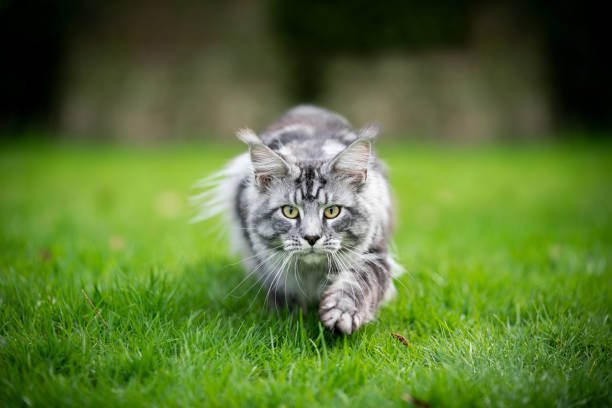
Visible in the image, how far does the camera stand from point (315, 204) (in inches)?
94.3

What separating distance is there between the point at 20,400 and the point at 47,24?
965 cm

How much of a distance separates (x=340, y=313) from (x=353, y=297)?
0.40 ft

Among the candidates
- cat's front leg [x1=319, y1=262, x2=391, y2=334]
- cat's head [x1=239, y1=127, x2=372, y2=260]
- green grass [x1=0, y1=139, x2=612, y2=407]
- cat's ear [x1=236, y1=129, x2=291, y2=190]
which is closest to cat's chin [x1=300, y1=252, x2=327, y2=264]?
cat's head [x1=239, y1=127, x2=372, y2=260]

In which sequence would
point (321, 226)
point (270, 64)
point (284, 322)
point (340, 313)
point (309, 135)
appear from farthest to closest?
point (270, 64) → point (309, 135) → point (284, 322) → point (321, 226) → point (340, 313)

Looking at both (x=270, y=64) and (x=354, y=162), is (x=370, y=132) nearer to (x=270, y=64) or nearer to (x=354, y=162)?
(x=354, y=162)

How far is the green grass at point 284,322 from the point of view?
1879 mm

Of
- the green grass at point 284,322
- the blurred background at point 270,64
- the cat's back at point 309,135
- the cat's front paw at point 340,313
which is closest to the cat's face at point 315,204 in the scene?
the cat's back at point 309,135

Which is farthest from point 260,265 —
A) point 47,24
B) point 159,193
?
point 47,24

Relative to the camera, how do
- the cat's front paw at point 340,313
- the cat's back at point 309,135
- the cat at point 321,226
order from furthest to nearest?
the cat's back at point 309,135, the cat at point 321,226, the cat's front paw at point 340,313

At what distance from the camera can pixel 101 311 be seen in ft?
7.64

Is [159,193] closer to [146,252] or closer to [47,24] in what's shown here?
[146,252]

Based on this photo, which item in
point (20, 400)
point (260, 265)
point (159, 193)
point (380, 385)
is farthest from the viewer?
point (159, 193)

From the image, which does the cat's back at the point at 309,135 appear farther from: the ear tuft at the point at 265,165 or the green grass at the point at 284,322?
the green grass at the point at 284,322

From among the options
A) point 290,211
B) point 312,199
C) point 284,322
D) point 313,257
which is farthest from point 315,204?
point 284,322
